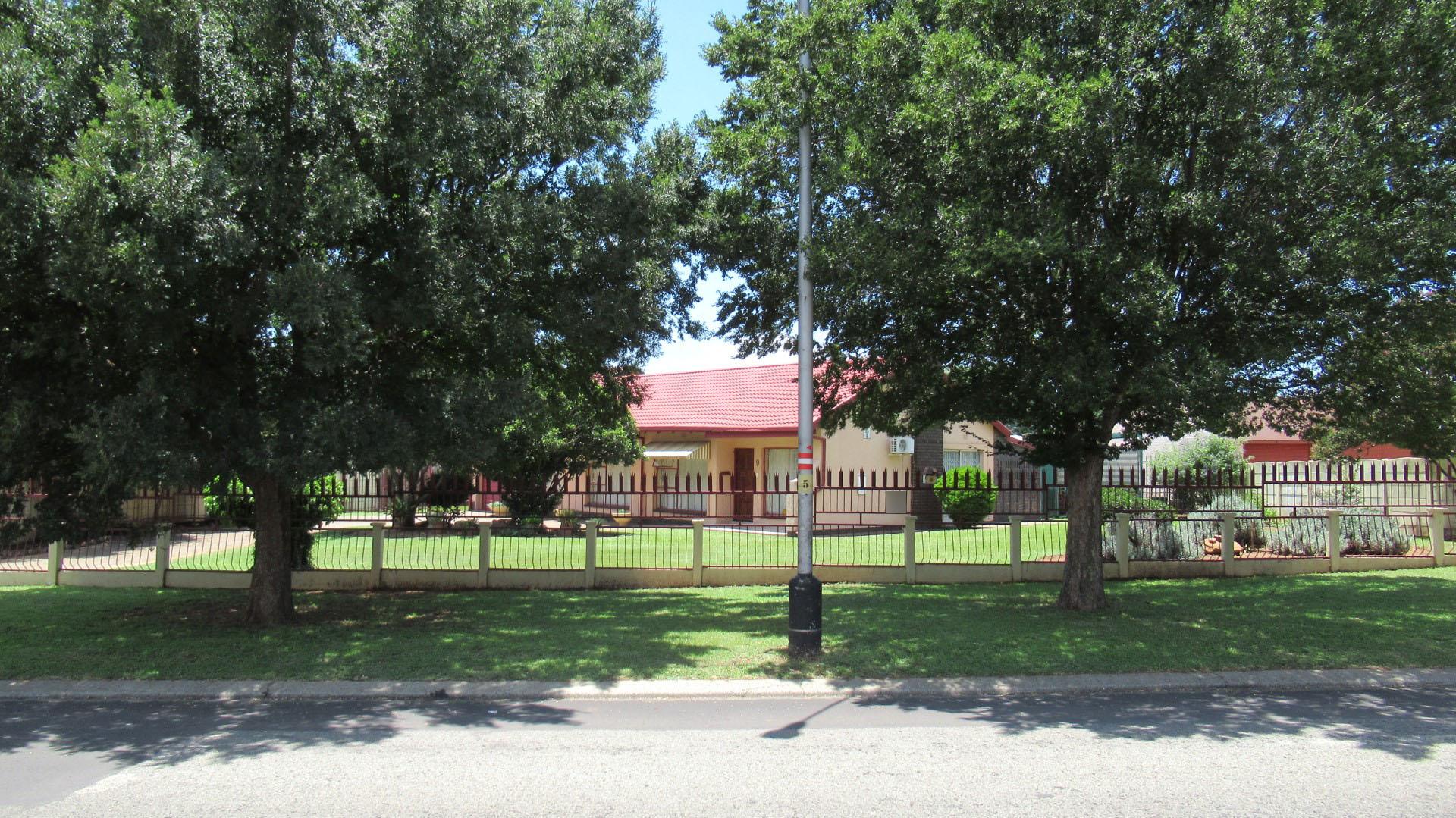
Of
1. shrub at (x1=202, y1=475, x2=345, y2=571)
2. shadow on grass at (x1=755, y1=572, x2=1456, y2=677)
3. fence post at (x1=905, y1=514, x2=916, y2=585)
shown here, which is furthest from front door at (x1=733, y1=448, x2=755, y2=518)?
shrub at (x1=202, y1=475, x2=345, y2=571)

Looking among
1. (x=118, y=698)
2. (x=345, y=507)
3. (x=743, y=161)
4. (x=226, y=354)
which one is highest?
(x=743, y=161)

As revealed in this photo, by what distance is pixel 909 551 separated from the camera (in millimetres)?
14891

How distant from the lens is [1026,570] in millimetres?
14883

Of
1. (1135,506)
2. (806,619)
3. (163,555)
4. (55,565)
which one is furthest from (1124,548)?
(55,565)

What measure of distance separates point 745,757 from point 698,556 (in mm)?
8372

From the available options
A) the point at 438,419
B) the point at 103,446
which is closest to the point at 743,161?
the point at 438,419

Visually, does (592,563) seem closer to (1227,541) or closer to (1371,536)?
(1227,541)

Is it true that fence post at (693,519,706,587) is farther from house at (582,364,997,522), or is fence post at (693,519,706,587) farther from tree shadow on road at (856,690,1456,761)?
house at (582,364,997,522)

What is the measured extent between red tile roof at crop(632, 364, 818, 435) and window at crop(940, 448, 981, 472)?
5.42 meters

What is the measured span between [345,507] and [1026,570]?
10.6 metres

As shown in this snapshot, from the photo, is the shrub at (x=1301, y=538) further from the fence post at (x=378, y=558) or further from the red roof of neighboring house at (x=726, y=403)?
the fence post at (x=378, y=558)

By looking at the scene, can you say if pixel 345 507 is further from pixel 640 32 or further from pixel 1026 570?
pixel 1026 570

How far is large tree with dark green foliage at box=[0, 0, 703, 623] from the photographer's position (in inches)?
310

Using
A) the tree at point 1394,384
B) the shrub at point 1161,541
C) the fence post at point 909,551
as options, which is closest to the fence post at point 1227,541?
the shrub at point 1161,541
